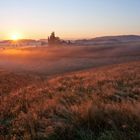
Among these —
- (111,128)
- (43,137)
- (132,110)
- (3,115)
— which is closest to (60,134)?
(43,137)

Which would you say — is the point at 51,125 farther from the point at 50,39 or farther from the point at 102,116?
the point at 50,39

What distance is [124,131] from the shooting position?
17.5ft

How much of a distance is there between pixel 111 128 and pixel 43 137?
1.26 metres

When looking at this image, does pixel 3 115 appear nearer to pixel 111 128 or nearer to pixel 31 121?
pixel 31 121

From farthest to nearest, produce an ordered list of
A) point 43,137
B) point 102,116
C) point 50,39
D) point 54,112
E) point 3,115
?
point 50,39, point 3,115, point 54,112, point 102,116, point 43,137

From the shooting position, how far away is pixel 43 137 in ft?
19.0

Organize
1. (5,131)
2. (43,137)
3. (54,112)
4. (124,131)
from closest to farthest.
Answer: (124,131), (43,137), (5,131), (54,112)

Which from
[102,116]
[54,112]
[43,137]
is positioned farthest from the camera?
[54,112]

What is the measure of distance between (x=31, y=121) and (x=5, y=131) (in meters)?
0.59

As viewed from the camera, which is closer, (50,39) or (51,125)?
(51,125)

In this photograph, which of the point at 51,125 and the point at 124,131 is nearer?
the point at 124,131

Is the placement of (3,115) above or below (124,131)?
below

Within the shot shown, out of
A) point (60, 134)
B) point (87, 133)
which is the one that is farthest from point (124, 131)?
point (60, 134)

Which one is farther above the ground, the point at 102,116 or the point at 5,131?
the point at 102,116
